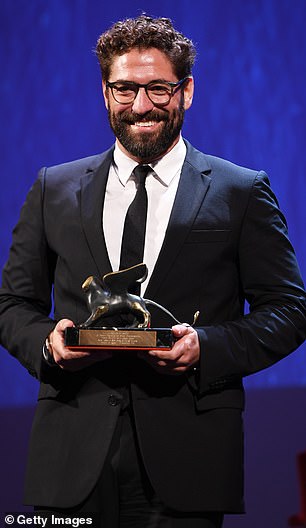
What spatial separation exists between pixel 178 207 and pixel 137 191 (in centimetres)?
10

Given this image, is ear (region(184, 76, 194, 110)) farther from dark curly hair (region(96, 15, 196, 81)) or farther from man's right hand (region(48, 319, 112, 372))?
man's right hand (region(48, 319, 112, 372))

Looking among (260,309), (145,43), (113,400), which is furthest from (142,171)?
(113,400)

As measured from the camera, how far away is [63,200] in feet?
6.46

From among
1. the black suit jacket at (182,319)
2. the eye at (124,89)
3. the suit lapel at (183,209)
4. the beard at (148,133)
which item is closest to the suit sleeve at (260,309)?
the black suit jacket at (182,319)

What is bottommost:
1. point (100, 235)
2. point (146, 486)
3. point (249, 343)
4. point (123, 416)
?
point (146, 486)

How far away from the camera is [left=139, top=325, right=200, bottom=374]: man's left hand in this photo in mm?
1629

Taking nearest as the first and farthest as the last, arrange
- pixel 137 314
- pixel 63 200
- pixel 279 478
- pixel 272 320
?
pixel 137 314 → pixel 272 320 → pixel 63 200 → pixel 279 478

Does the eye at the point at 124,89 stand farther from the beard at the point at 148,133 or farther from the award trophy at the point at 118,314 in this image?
the award trophy at the point at 118,314

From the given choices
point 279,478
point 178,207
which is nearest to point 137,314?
point 178,207

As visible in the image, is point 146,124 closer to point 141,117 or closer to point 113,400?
point 141,117

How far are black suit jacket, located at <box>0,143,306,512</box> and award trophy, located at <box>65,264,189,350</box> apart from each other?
106 mm

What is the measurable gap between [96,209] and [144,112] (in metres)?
0.22

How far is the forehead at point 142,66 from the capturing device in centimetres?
188

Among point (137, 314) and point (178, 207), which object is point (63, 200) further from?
point (137, 314)
